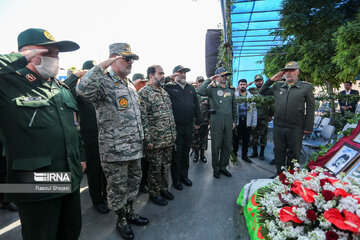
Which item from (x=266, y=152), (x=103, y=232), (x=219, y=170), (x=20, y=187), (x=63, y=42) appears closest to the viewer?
(x=20, y=187)

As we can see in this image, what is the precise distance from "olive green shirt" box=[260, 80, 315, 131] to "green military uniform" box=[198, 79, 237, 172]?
95cm

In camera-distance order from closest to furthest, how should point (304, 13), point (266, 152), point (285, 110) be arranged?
point (285, 110) < point (266, 152) < point (304, 13)

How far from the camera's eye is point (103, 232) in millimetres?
2229


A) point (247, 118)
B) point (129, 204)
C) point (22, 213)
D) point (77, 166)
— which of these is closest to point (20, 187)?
point (22, 213)

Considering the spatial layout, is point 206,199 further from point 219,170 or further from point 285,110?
point 285,110

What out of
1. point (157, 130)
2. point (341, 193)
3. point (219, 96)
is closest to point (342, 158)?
point (341, 193)

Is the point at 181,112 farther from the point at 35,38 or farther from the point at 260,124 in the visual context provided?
the point at 260,124

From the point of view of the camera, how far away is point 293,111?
316 cm

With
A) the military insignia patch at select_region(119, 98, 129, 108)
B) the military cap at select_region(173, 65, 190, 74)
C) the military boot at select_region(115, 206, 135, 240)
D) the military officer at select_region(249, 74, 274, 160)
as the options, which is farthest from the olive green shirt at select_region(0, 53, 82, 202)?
the military officer at select_region(249, 74, 274, 160)

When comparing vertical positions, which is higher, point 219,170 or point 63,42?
point 63,42

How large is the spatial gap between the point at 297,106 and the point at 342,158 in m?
1.27

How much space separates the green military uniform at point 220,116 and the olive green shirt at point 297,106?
0.95 metres

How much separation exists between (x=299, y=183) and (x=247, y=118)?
356 cm

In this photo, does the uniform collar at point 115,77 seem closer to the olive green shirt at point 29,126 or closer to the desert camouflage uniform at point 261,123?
the olive green shirt at point 29,126
